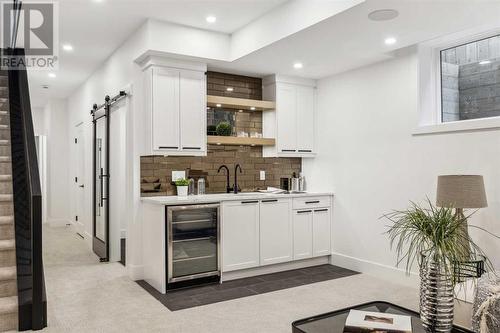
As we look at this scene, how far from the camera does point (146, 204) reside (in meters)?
4.60

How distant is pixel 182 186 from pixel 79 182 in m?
3.98

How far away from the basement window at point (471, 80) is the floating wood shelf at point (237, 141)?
2.16 meters

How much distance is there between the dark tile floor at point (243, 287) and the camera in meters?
A: 3.92

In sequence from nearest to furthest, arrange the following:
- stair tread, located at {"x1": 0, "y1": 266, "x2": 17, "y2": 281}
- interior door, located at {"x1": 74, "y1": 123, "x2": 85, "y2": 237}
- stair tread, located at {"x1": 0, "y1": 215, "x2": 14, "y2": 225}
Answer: stair tread, located at {"x1": 0, "y1": 266, "x2": 17, "y2": 281} < stair tread, located at {"x1": 0, "y1": 215, "x2": 14, "y2": 225} < interior door, located at {"x1": 74, "y1": 123, "x2": 85, "y2": 237}

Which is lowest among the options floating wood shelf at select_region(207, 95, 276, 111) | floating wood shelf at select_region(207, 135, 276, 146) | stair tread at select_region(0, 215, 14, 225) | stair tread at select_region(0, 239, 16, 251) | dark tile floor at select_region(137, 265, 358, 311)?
dark tile floor at select_region(137, 265, 358, 311)

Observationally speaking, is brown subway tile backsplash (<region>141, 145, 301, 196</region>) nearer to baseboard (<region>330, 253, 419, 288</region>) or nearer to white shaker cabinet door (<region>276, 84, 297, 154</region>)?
white shaker cabinet door (<region>276, 84, 297, 154</region>)

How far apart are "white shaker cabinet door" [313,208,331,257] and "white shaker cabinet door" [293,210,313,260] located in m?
0.07

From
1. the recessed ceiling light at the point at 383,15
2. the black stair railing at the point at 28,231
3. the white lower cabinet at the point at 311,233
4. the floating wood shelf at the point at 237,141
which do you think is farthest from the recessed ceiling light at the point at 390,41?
the black stair railing at the point at 28,231

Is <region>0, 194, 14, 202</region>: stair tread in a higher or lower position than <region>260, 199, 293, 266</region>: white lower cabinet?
higher

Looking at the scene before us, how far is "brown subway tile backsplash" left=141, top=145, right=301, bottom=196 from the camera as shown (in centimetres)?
485

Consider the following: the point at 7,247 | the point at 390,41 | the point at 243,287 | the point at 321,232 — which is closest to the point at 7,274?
the point at 7,247

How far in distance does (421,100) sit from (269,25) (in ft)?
5.93

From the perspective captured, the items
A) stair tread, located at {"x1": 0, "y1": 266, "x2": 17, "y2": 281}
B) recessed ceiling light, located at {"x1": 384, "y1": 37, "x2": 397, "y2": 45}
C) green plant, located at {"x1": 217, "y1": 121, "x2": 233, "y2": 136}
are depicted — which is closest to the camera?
stair tread, located at {"x1": 0, "y1": 266, "x2": 17, "y2": 281}

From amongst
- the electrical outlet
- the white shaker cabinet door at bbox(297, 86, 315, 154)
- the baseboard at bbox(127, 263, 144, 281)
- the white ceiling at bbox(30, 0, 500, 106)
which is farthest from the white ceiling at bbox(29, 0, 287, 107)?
the baseboard at bbox(127, 263, 144, 281)
